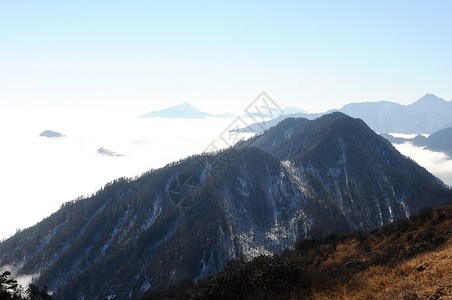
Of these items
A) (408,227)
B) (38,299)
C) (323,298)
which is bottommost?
(38,299)

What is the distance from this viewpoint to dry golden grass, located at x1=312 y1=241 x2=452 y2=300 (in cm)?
2825

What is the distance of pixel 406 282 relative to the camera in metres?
31.9

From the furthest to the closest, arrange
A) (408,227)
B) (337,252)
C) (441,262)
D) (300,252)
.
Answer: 1. (300,252)
2. (337,252)
3. (408,227)
4. (441,262)

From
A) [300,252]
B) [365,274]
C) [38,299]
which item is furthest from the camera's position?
[38,299]

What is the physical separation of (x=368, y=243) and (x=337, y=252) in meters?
8.30

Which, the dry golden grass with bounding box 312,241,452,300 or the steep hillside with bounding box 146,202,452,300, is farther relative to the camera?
the steep hillside with bounding box 146,202,452,300

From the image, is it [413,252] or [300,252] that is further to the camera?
[300,252]

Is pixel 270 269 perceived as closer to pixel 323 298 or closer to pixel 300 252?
pixel 323 298

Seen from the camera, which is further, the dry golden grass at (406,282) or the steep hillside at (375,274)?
the steep hillside at (375,274)

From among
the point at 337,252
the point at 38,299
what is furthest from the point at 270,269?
the point at 38,299

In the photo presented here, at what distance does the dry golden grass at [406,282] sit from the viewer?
92.7ft

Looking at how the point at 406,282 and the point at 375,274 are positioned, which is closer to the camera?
the point at 406,282

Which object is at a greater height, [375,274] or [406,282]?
[406,282]

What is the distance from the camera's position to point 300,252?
86.3 metres
